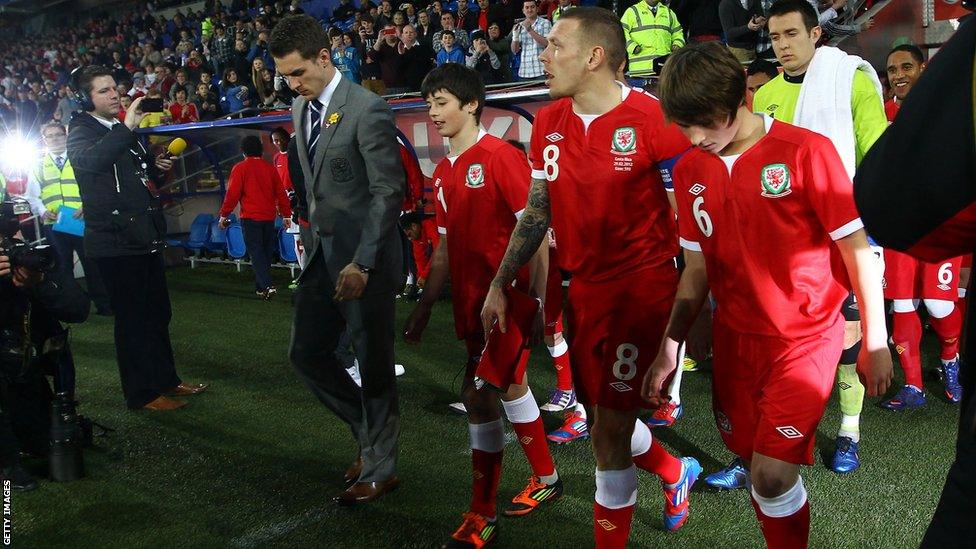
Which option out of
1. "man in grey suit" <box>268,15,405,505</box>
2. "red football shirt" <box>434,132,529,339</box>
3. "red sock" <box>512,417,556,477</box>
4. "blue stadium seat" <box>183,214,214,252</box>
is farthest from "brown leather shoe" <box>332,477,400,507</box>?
"blue stadium seat" <box>183,214,214,252</box>

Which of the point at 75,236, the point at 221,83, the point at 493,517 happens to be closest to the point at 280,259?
the point at 75,236

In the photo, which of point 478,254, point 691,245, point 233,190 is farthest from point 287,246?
point 691,245

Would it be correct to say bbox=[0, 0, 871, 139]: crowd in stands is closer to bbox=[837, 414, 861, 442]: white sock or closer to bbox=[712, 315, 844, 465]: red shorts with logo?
bbox=[837, 414, 861, 442]: white sock

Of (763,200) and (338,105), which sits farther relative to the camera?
(338,105)

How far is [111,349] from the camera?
7.72m

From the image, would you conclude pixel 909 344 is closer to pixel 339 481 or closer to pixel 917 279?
pixel 917 279

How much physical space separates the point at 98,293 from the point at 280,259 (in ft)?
10.1

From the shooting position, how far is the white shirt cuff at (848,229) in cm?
215

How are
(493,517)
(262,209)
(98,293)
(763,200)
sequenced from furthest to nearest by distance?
(262,209)
(98,293)
(493,517)
(763,200)

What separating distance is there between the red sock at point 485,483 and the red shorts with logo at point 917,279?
2.78 meters

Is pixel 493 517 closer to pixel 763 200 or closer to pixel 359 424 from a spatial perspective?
pixel 359 424

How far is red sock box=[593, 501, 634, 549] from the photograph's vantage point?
2.76 m

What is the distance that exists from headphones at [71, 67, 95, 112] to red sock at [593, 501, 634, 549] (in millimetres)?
4233

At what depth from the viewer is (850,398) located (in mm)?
3912
